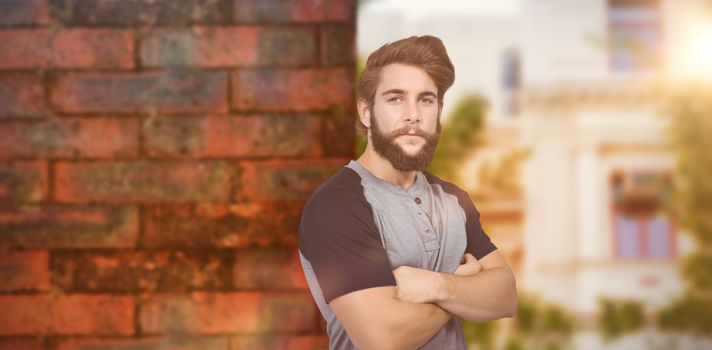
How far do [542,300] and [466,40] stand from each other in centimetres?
660

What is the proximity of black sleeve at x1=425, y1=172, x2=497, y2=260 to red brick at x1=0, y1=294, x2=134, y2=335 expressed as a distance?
69cm

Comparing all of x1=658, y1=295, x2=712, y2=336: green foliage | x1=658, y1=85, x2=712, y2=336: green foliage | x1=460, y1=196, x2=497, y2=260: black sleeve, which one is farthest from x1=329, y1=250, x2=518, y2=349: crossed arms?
x1=658, y1=295, x2=712, y2=336: green foliage

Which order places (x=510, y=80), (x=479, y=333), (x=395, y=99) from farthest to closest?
(x=510, y=80)
(x=479, y=333)
(x=395, y=99)

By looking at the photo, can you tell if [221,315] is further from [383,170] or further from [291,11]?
[291,11]

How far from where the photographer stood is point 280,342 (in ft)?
5.38

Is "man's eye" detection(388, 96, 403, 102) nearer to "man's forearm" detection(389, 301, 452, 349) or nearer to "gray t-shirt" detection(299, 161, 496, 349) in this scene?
"gray t-shirt" detection(299, 161, 496, 349)

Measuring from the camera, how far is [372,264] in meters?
1.45

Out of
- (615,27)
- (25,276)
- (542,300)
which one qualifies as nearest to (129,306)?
(25,276)

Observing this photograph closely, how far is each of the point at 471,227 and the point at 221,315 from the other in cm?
54

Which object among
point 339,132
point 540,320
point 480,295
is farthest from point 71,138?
point 540,320

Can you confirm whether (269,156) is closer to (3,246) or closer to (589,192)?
(3,246)

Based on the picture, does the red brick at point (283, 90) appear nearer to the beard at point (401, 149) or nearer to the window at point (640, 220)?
the beard at point (401, 149)

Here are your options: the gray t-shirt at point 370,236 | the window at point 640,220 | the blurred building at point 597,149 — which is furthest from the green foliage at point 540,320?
the gray t-shirt at point 370,236

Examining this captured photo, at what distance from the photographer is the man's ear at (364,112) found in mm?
1566
